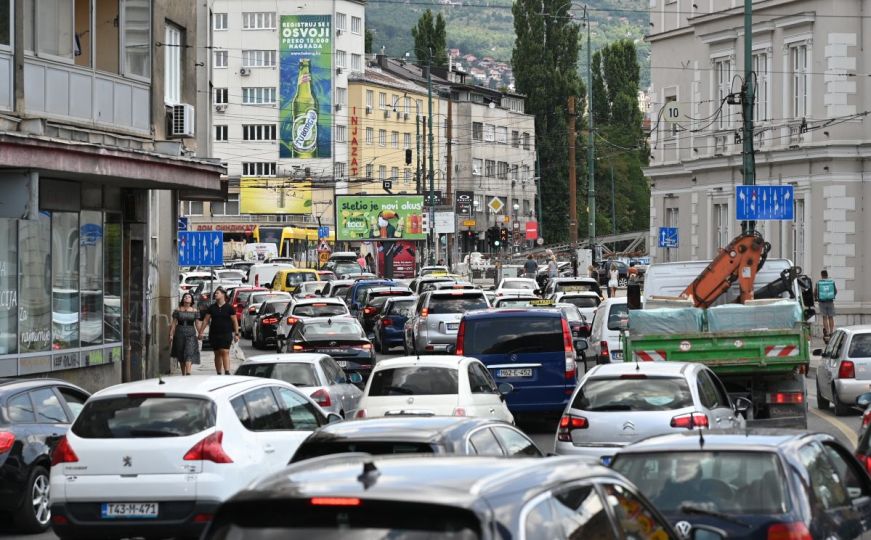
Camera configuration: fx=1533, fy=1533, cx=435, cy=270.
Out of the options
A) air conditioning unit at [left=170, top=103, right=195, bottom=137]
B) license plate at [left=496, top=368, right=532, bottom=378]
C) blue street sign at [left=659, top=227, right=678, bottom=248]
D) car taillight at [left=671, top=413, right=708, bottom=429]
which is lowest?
license plate at [left=496, top=368, right=532, bottom=378]

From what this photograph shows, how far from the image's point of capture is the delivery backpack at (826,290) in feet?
134

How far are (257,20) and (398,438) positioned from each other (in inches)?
4305

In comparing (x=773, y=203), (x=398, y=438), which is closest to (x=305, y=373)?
(x=398, y=438)

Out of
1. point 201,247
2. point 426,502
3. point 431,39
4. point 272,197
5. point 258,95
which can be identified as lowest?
point 426,502

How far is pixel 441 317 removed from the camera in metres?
35.6

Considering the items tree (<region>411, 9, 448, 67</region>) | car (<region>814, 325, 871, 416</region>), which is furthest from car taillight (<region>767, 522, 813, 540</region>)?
tree (<region>411, 9, 448, 67</region>)

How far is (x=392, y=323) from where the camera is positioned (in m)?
41.7

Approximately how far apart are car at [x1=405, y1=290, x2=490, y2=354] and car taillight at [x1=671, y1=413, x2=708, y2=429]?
18.9 meters

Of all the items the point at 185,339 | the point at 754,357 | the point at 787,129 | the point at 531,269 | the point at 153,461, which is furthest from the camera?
the point at 531,269

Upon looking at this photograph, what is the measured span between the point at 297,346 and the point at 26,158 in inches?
305

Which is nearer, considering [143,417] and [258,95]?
[143,417]

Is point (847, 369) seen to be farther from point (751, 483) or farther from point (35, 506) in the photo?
point (751, 483)

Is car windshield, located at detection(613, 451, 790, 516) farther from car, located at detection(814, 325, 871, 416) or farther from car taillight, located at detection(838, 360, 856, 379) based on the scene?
car taillight, located at detection(838, 360, 856, 379)

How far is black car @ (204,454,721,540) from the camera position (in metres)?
5.38
